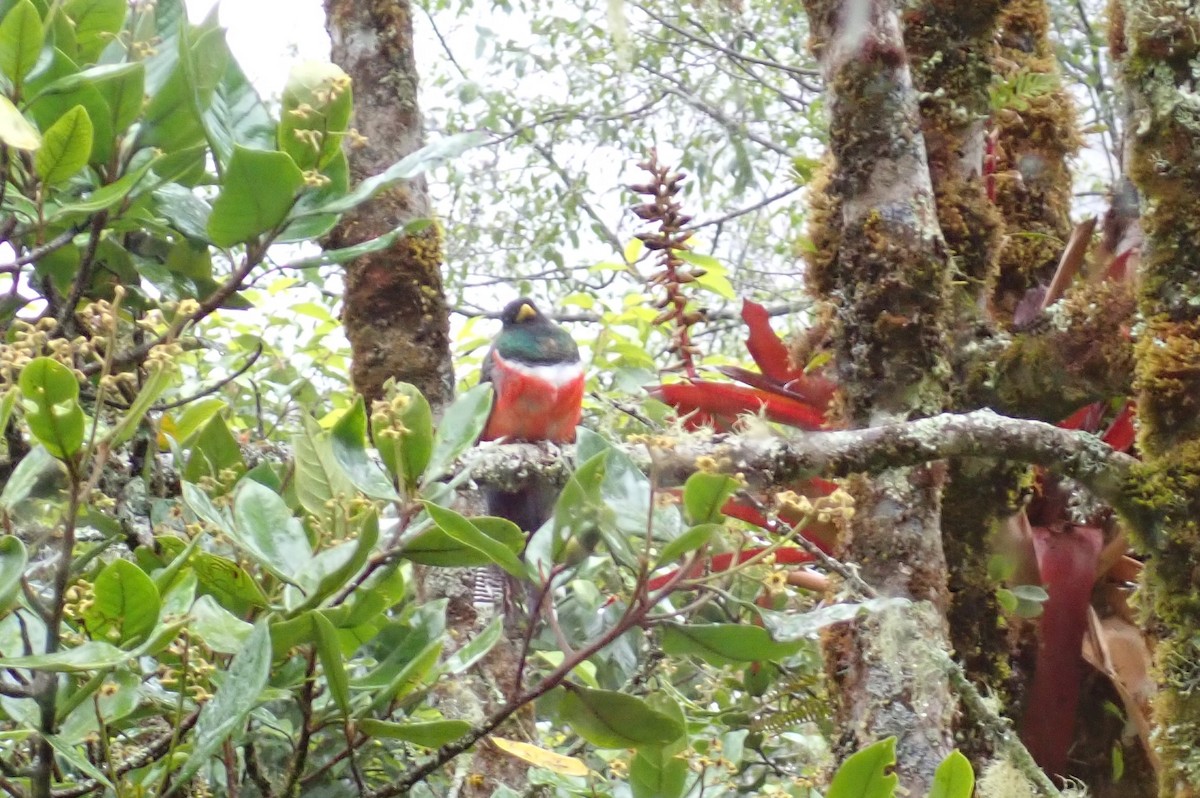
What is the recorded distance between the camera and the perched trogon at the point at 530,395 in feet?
9.05

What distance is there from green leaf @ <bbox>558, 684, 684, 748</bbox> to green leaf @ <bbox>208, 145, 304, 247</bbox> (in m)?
0.40

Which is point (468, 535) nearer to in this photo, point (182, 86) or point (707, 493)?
point (707, 493)

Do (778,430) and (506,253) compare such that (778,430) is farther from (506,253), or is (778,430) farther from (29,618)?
(506,253)

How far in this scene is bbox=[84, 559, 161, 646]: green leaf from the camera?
688 millimetres

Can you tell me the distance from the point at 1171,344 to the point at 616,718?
0.83 m

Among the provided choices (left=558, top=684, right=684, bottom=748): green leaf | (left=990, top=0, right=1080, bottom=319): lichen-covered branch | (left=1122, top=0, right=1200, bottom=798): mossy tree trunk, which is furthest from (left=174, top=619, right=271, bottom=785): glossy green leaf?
(left=990, top=0, right=1080, bottom=319): lichen-covered branch

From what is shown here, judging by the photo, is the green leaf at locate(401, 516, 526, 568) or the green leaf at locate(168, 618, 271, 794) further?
the green leaf at locate(401, 516, 526, 568)

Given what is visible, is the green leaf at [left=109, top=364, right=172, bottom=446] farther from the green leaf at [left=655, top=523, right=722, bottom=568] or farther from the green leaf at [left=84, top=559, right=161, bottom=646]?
the green leaf at [left=655, top=523, right=722, bottom=568]

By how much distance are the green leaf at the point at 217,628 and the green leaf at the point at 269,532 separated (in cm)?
4

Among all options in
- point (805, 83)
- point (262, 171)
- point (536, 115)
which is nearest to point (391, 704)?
point (262, 171)

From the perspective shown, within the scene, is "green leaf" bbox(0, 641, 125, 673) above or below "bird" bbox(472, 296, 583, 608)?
above

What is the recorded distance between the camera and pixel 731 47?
15.5ft

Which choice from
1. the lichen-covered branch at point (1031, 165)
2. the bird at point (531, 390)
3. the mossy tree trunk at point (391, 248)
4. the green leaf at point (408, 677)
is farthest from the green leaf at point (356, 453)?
the bird at point (531, 390)

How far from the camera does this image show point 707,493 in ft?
2.43
